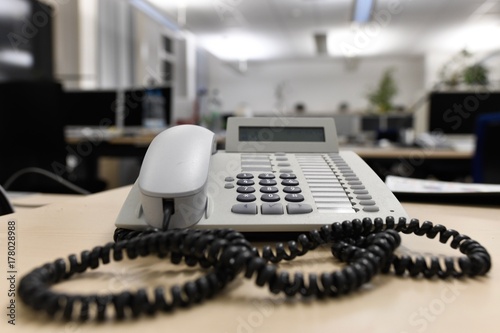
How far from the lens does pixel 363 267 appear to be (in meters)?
0.27

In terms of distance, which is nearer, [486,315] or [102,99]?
[486,315]

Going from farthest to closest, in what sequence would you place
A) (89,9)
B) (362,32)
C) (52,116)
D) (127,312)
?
(362,32), (89,9), (52,116), (127,312)

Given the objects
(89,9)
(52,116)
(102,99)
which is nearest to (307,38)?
(89,9)

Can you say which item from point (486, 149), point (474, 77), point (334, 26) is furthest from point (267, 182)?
point (334, 26)

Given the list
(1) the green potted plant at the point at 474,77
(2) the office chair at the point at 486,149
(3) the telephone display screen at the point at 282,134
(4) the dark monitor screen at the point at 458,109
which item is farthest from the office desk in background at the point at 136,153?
(3) the telephone display screen at the point at 282,134

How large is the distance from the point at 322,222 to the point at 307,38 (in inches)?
266

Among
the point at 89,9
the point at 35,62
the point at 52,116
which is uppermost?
the point at 89,9

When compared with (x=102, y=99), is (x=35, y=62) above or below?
above

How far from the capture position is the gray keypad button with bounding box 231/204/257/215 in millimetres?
367

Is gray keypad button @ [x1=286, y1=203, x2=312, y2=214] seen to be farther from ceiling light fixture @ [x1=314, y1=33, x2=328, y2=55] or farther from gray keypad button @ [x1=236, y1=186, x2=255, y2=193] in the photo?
ceiling light fixture @ [x1=314, y1=33, x2=328, y2=55]

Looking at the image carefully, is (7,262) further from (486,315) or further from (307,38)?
(307,38)

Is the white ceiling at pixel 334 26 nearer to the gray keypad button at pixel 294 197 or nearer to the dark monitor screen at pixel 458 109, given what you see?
the dark monitor screen at pixel 458 109

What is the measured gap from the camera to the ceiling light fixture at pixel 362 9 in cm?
377
